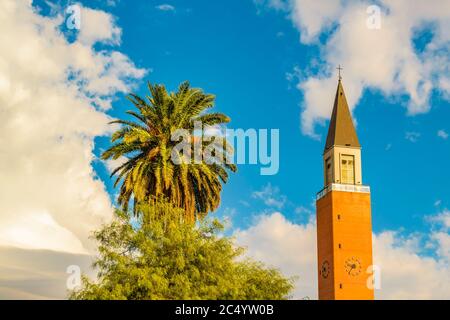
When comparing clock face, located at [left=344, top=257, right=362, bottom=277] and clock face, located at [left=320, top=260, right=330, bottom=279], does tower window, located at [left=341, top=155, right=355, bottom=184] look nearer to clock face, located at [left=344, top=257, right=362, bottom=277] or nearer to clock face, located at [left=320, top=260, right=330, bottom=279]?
clock face, located at [left=344, top=257, right=362, bottom=277]

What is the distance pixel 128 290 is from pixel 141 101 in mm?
17983

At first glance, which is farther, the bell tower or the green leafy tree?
the bell tower

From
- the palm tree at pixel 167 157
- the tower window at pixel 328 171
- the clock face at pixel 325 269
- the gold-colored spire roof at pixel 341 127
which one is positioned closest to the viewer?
the palm tree at pixel 167 157

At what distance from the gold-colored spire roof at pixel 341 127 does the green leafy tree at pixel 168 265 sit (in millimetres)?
37531

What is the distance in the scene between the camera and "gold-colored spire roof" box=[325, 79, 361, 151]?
7594 cm

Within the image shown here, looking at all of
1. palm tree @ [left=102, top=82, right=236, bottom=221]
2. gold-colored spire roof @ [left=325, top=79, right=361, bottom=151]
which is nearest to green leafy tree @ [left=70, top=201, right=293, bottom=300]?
palm tree @ [left=102, top=82, right=236, bottom=221]

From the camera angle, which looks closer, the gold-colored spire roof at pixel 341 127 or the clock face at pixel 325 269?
the clock face at pixel 325 269

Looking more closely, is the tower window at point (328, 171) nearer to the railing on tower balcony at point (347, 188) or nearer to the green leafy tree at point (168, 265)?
the railing on tower balcony at point (347, 188)

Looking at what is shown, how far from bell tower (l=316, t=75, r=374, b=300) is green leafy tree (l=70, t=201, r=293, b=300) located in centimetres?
2983

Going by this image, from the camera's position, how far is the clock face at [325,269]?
7056 cm

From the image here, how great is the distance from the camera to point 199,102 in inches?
1918

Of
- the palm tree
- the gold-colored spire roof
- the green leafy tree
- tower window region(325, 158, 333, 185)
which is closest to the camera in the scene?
the green leafy tree

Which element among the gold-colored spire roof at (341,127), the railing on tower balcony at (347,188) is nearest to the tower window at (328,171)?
the gold-colored spire roof at (341,127)
